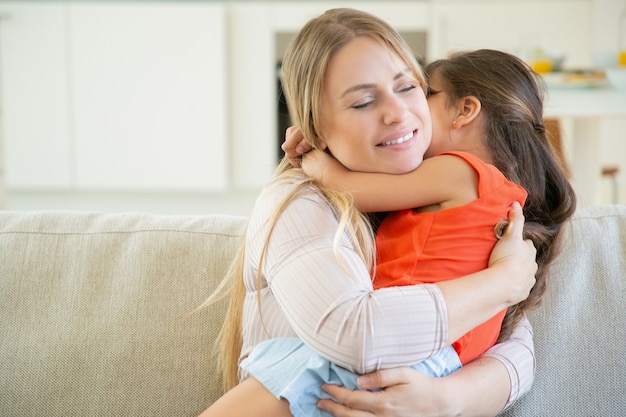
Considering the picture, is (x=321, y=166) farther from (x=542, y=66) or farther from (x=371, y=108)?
(x=542, y=66)

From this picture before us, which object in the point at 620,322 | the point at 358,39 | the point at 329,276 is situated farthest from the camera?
the point at 620,322

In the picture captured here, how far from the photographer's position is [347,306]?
3.07 ft

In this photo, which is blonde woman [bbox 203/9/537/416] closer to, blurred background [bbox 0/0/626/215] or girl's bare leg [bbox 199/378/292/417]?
girl's bare leg [bbox 199/378/292/417]

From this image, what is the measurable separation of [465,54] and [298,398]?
0.65m

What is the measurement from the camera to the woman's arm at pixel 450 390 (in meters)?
0.97

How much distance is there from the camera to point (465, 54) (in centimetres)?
127

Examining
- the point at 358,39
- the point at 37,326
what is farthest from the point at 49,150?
the point at 358,39

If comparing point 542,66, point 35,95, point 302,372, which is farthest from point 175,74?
point 302,372

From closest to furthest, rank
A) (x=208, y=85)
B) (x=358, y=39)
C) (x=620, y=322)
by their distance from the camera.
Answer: (x=358, y=39) < (x=620, y=322) < (x=208, y=85)

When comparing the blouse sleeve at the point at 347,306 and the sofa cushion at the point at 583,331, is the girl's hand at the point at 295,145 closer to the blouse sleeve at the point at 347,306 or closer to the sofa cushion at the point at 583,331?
the blouse sleeve at the point at 347,306

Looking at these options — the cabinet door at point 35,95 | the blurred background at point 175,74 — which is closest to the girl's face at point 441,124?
the blurred background at point 175,74

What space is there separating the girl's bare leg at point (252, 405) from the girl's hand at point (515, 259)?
351 mm

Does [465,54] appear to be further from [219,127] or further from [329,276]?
[219,127]

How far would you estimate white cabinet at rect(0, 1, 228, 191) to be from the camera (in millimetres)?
4199
